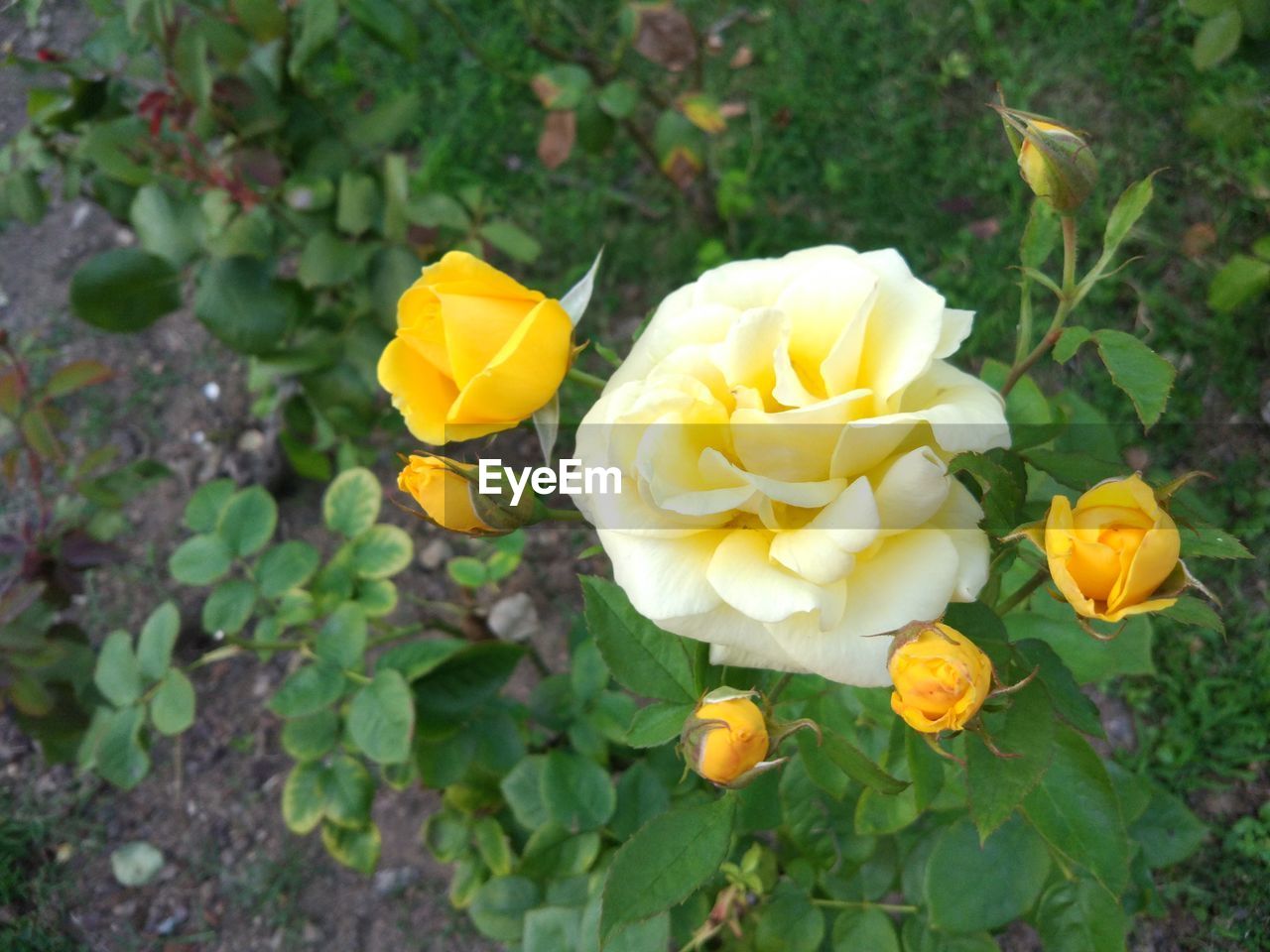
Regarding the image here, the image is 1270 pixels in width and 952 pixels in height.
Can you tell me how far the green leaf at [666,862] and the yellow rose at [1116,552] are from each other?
1.17 feet

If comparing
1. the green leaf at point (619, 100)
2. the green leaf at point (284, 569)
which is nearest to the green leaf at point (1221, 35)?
the green leaf at point (619, 100)

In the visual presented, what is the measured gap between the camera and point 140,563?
7.25 ft

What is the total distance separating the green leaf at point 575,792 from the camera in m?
1.24

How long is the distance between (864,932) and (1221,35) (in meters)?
1.42

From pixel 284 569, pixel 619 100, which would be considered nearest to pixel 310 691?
pixel 284 569

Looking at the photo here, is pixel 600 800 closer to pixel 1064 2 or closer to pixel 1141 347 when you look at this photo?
pixel 1141 347

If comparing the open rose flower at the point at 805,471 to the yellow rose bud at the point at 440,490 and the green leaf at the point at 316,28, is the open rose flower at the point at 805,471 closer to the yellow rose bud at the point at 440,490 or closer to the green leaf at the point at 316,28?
the yellow rose bud at the point at 440,490

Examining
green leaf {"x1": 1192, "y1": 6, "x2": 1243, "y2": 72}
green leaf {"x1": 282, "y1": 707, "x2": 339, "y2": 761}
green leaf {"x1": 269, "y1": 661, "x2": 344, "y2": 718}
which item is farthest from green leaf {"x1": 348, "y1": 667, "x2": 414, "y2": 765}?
green leaf {"x1": 1192, "y1": 6, "x2": 1243, "y2": 72}

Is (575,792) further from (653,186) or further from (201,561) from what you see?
(653,186)

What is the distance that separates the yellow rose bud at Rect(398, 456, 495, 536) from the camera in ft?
2.45

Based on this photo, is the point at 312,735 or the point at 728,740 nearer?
the point at 728,740

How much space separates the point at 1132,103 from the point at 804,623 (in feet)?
6.71

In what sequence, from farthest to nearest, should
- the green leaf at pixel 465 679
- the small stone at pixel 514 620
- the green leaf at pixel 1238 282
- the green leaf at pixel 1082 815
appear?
1. the small stone at pixel 514 620
2. the green leaf at pixel 1238 282
3. the green leaf at pixel 465 679
4. the green leaf at pixel 1082 815

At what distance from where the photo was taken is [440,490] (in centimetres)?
75
